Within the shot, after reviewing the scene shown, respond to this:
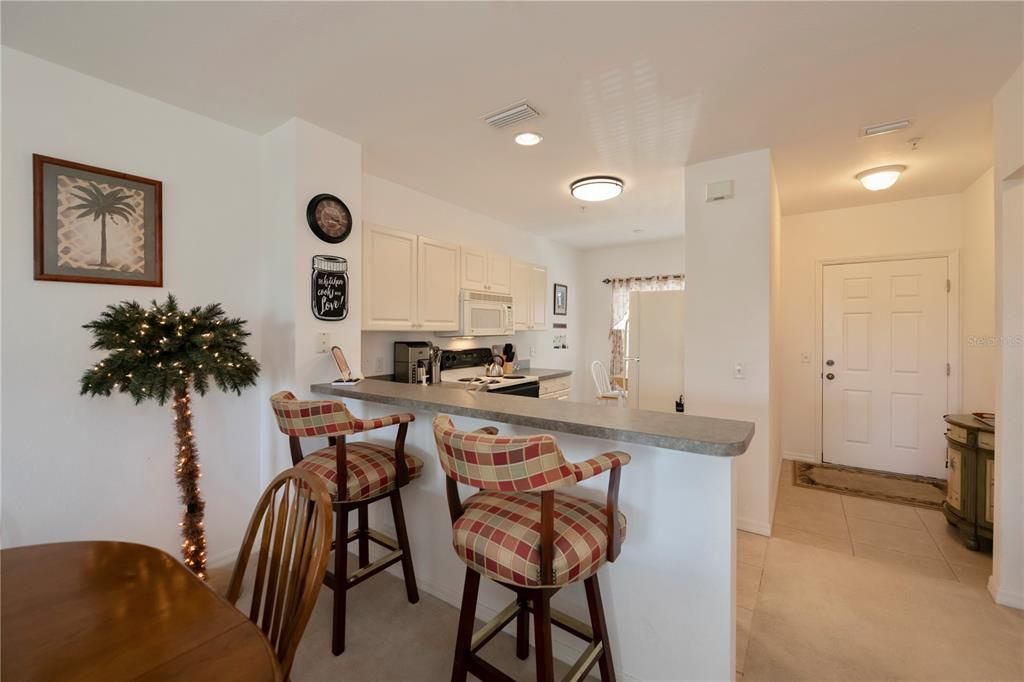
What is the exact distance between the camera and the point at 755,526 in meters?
2.89

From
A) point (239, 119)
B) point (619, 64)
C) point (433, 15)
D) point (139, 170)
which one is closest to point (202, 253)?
point (139, 170)

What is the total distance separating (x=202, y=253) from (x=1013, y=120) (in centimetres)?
408

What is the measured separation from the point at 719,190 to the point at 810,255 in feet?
6.86

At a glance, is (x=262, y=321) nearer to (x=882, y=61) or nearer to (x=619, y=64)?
(x=619, y=64)

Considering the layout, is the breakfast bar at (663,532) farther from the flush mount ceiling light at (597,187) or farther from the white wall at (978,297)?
the white wall at (978,297)

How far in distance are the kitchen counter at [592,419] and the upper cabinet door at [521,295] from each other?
2493 millimetres

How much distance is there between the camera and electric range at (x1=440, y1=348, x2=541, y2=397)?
13.0 ft

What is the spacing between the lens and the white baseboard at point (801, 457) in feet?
14.3

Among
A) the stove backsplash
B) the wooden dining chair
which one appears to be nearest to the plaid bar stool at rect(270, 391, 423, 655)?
the wooden dining chair

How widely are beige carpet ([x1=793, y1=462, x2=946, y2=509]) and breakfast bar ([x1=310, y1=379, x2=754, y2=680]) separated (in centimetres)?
297

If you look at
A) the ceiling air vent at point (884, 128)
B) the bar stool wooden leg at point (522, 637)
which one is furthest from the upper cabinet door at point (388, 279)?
the ceiling air vent at point (884, 128)

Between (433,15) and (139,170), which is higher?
(433,15)

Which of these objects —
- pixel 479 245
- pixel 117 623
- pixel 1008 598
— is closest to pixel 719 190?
pixel 479 245

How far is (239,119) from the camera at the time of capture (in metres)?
2.46
